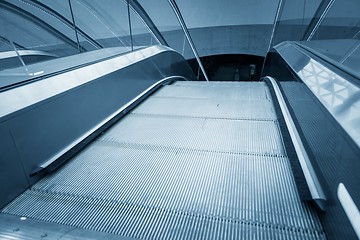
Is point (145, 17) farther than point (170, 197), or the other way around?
point (145, 17)

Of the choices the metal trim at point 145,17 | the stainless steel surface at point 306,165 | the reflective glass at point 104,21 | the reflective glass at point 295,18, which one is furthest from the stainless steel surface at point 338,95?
the metal trim at point 145,17

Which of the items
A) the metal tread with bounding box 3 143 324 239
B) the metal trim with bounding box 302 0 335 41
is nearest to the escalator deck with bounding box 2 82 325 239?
the metal tread with bounding box 3 143 324 239

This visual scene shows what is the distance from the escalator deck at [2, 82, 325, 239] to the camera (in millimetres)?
1549

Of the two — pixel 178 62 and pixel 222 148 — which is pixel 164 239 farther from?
pixel 178 62

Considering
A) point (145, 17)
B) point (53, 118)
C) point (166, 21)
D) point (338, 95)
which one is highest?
point (145, 17)

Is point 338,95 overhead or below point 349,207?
overhead

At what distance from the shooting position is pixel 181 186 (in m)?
1.95

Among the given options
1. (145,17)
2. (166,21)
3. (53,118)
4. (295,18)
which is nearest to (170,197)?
(53,118)

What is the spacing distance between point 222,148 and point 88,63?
6.53 ft

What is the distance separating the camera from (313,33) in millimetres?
6984

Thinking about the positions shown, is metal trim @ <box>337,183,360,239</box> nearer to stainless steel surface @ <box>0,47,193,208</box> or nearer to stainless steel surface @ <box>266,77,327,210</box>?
stainless steel surface @ <box>266,77,327,210</box>

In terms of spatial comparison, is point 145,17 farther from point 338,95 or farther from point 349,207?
point 349,207

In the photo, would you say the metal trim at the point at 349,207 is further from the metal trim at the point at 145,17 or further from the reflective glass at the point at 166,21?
the reflective glass at the point at 166,21

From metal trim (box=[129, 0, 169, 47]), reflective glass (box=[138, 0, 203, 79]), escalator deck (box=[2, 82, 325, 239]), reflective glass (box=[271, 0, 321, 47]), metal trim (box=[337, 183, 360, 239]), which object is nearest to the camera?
metal trim (box=[337, 183, 360, 239])
